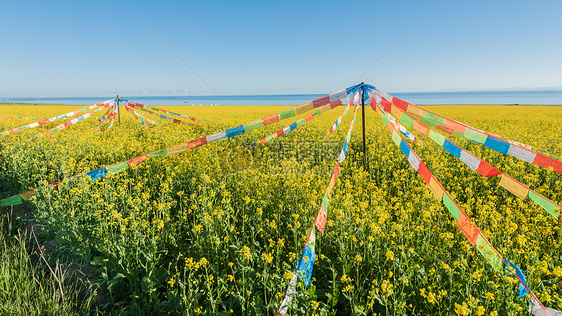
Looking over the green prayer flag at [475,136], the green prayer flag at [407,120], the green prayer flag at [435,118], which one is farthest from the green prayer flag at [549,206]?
the green prayer flag at [407,120]

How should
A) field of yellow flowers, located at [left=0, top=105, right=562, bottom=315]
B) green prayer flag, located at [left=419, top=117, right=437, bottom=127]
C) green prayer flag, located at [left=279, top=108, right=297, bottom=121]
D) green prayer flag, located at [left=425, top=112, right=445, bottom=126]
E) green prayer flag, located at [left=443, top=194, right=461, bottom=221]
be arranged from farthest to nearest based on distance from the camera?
green prayer flag, located at [left=279, top=108, right=297, bottom=121], green prayer flag, located at [left=419, top=117, right=437, bottom=127], green prayer flag, located at [left=425, top=112, right=445, bottom=126], green prayer flag, located at [left=443, top=194, right=461, bottom=221], field of yellow flowers, located at [left=0, top=105, right=562, bottom=315]

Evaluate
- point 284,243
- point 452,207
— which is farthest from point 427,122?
point 284,243

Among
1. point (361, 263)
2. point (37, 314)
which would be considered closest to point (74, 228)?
point (37, 314)

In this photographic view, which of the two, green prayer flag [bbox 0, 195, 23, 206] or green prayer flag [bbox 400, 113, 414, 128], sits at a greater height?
green prayer flag [bbox 400, 113, 414, 128]

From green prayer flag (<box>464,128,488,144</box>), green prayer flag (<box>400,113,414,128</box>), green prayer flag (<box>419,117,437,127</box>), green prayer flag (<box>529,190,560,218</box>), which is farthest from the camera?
green prayer flag (<box>400,113,414,128</box>)

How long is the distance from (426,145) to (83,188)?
723 cm

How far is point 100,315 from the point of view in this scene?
2455 millimetres

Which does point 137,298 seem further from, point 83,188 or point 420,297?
point 420,297

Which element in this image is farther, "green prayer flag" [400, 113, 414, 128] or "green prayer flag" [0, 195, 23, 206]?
"green prayer flag" [400, 113, 414, 128]

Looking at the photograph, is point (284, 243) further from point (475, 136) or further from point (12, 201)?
point (12, 201)

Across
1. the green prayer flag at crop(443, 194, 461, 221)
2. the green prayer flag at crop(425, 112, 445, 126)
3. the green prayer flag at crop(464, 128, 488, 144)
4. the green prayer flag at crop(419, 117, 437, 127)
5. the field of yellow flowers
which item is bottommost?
the field of yellow flowers

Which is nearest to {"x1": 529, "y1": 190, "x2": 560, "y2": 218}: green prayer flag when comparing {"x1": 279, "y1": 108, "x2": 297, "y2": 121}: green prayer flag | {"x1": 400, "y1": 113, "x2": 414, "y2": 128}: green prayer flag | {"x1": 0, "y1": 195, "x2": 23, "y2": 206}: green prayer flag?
{"x1": 400, "y1": 113, "x2": 414, "y2": 128}: green prayer flag

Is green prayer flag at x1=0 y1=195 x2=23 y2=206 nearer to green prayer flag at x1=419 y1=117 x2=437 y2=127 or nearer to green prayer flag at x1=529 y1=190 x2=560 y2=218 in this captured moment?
green prayer flag at x1=419 y1=117 x2=437 y2=127

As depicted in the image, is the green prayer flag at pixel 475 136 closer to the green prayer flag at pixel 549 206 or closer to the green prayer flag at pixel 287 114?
the green prayer flag at pixel 549 206
